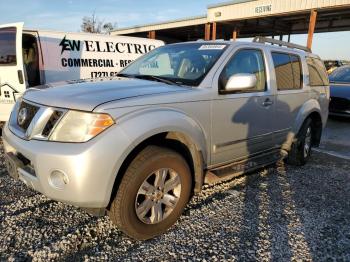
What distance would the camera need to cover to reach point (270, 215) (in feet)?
12.0

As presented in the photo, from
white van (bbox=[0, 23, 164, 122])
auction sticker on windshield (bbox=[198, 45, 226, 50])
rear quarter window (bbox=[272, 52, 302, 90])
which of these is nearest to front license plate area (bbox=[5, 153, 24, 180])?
white van (bbox=[0, 23, 164, 122])

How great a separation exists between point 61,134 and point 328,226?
269cm

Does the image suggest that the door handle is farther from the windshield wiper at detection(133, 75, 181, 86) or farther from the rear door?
the rear door

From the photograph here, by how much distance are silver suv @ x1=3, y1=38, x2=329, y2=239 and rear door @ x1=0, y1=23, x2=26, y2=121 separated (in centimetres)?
281

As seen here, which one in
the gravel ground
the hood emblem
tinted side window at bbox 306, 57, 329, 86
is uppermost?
tinted side window at bbox 306, 57, 329, 86

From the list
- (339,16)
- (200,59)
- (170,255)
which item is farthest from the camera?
(339,16)

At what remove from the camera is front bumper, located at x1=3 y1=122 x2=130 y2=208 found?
2.53 m

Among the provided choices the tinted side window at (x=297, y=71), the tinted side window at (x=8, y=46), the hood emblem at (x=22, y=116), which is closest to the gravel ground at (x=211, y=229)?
the hood emblem at (x=22, y=116)

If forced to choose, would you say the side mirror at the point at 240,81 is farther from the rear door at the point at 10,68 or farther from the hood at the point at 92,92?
the rear door at the point at 10,68

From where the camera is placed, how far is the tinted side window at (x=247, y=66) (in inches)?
147

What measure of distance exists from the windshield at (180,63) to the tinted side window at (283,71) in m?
1.02

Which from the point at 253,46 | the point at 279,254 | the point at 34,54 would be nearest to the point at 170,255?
the point at 279,254

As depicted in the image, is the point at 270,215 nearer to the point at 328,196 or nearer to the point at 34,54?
the point at 328,196

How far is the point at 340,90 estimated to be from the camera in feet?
33.0
